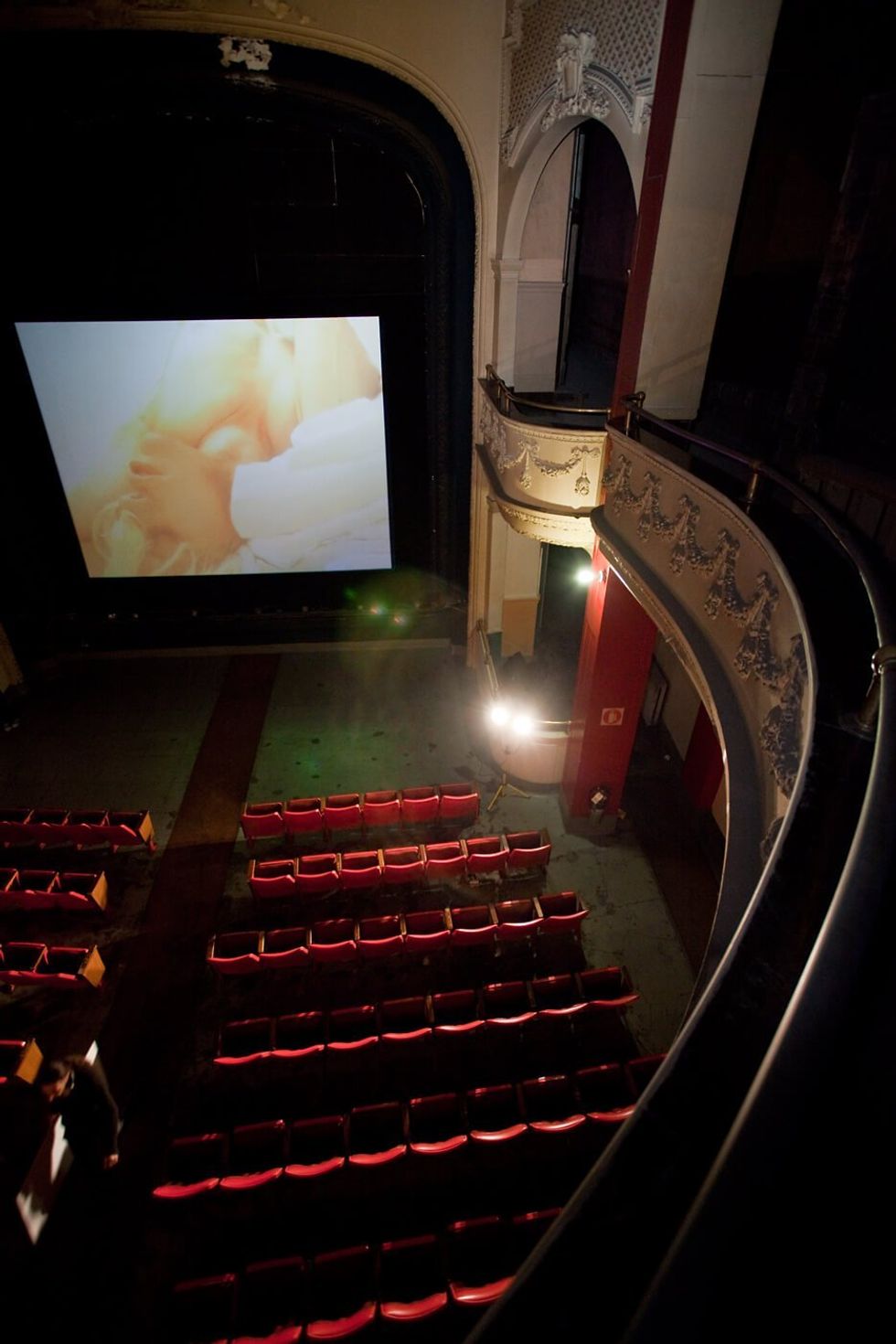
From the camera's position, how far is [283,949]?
6.13m

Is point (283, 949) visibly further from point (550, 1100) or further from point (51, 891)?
point (550, 1100)

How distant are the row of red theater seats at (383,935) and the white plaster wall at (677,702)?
333 centimetres

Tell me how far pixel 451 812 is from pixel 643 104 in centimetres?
676

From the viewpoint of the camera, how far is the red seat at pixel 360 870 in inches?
264

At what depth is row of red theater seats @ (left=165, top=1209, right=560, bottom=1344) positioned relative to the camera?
388 cm

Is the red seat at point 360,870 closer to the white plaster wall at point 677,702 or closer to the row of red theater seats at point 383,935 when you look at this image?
the row of red theater seats at point 383,935

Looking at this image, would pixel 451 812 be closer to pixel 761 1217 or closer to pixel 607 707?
pixel 607 707

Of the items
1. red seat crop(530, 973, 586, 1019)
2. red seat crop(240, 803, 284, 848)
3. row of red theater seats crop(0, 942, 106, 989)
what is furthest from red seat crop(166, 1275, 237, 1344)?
red seat crop(240, 803, 284, 848)

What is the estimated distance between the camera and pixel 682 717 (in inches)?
346

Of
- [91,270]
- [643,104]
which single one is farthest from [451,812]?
[91,270]

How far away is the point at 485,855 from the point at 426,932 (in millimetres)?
1096

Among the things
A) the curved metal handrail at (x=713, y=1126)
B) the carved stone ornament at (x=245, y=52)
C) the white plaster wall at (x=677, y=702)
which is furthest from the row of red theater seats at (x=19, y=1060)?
the carved stone ornament at (x=245, y=52)

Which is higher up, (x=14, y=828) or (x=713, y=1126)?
(x=713, y=1126)

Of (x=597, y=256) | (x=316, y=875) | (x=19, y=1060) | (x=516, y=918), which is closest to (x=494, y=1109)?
(x=516, y=918)
